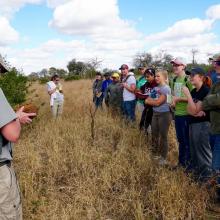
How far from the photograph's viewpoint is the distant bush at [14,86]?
10047 millimetres

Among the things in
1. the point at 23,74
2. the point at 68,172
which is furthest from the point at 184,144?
the point at 23,74

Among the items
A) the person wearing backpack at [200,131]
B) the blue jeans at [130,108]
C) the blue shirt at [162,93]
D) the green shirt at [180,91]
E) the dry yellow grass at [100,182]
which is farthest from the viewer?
the blue jeans at [130,108]

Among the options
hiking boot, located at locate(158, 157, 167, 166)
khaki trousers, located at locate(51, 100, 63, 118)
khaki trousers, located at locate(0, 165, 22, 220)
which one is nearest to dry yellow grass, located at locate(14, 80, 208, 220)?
hiking boot, located at locate(158, 157, 167, 166)

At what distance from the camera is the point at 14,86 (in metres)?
10.3

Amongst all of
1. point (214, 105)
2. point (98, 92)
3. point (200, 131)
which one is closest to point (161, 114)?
point (200, 131)

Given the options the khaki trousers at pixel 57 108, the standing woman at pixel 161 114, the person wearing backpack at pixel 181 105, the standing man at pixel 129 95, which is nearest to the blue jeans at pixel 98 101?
the khaki trousers at pixel 57 108

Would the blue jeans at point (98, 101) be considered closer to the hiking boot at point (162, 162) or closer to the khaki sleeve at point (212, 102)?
the hiking boot at point (162, 162)

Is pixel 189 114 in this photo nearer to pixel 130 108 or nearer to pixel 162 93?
pixel 162 93

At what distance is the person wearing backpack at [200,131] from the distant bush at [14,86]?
580 centimetres

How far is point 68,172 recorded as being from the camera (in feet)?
18.9

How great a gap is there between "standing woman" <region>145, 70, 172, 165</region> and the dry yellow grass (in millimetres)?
252

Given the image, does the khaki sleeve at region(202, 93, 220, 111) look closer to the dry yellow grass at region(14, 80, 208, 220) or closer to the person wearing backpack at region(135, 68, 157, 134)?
the dry yellow grass at region(14, 80, 208, 220)

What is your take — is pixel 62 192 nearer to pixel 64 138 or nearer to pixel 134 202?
pixel 134 202

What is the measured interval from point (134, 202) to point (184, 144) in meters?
2.03
